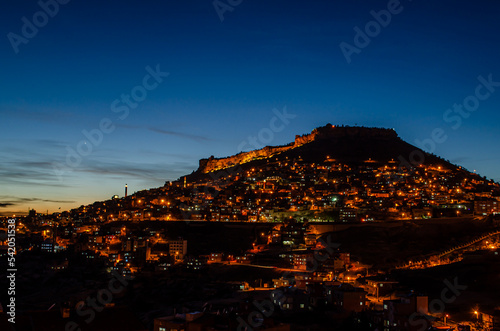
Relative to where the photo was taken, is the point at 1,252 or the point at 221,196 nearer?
the point at 1,252

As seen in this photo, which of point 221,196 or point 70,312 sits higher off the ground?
point 221,196

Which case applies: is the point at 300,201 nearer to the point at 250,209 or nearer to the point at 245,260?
the point at 250,209

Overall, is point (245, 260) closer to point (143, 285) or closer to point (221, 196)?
point (143, 285)

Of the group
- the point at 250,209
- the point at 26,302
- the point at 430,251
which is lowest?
the point at 26,302

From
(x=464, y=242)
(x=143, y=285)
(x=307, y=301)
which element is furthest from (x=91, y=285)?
(x=464, y=242)

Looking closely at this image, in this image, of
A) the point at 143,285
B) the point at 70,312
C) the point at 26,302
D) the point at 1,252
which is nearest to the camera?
the point at 70,312

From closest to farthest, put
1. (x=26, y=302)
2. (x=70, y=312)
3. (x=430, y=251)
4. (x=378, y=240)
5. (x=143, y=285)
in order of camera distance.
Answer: (x=70, y=312) < (x=26, y=302) < (x=143, y=285) < (x=430, y=251) < (x=378, y=240)
